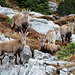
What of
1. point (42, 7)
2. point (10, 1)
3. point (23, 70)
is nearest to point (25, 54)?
point (23, 70)

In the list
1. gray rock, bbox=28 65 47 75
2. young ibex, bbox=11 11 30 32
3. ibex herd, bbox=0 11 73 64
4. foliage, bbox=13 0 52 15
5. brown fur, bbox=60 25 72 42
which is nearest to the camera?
gray rock, bbox=28 65 47 75

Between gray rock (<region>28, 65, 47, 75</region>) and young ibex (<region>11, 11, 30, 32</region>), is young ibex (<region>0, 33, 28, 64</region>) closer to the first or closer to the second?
gray rock (<region>28, 65, 47, 75</region>)

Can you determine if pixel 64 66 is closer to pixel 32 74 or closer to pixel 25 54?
pixel 32 74

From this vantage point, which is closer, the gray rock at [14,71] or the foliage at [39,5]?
the gray rock at [14,71]

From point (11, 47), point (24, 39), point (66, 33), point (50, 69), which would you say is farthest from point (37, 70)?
point (66, 33)

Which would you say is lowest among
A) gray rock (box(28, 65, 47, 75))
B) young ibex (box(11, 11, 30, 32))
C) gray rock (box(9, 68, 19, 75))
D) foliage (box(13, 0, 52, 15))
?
gray rock (box(9, 68, 19, 75))

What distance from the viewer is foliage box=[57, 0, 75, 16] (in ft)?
134

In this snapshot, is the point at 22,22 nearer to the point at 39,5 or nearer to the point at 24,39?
the point at 24,39

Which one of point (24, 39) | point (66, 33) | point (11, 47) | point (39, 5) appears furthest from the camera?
point (39, 5)

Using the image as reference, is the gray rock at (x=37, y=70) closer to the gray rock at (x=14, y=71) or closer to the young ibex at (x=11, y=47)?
the gray rock at (x=14, y=71)

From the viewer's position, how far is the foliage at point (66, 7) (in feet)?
134

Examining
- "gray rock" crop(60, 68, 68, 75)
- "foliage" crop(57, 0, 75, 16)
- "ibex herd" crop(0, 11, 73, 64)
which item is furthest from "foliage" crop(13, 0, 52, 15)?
"gray rock" crop(60, 68, 68, 75)

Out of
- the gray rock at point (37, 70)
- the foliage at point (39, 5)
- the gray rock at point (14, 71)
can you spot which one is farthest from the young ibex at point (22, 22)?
the foliage at point (39, 5)

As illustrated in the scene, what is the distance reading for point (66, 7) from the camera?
41.6 m
